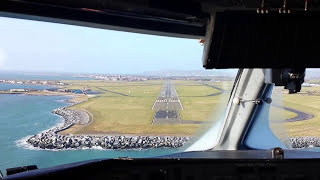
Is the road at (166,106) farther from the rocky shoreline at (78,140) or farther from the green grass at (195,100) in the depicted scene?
the rocky shoreline at (78,140)

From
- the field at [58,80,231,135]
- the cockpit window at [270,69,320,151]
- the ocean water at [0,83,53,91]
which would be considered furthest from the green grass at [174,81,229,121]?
the ocean water at [0,83,53,91]

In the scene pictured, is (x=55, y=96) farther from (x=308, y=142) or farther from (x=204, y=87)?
(x=308, y=142)

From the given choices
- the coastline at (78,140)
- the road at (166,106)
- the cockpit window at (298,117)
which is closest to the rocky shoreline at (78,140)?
the coastline at (78,140)

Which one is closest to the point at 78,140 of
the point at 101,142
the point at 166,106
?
the point at 101,142

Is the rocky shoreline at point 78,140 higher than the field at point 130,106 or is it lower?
lower

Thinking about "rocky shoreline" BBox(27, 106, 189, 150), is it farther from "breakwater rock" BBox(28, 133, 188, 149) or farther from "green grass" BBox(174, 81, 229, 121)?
"green grass" BBox(174, 81, 229, 121)

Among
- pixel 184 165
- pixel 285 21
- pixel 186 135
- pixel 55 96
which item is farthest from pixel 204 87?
pixel 285 21
